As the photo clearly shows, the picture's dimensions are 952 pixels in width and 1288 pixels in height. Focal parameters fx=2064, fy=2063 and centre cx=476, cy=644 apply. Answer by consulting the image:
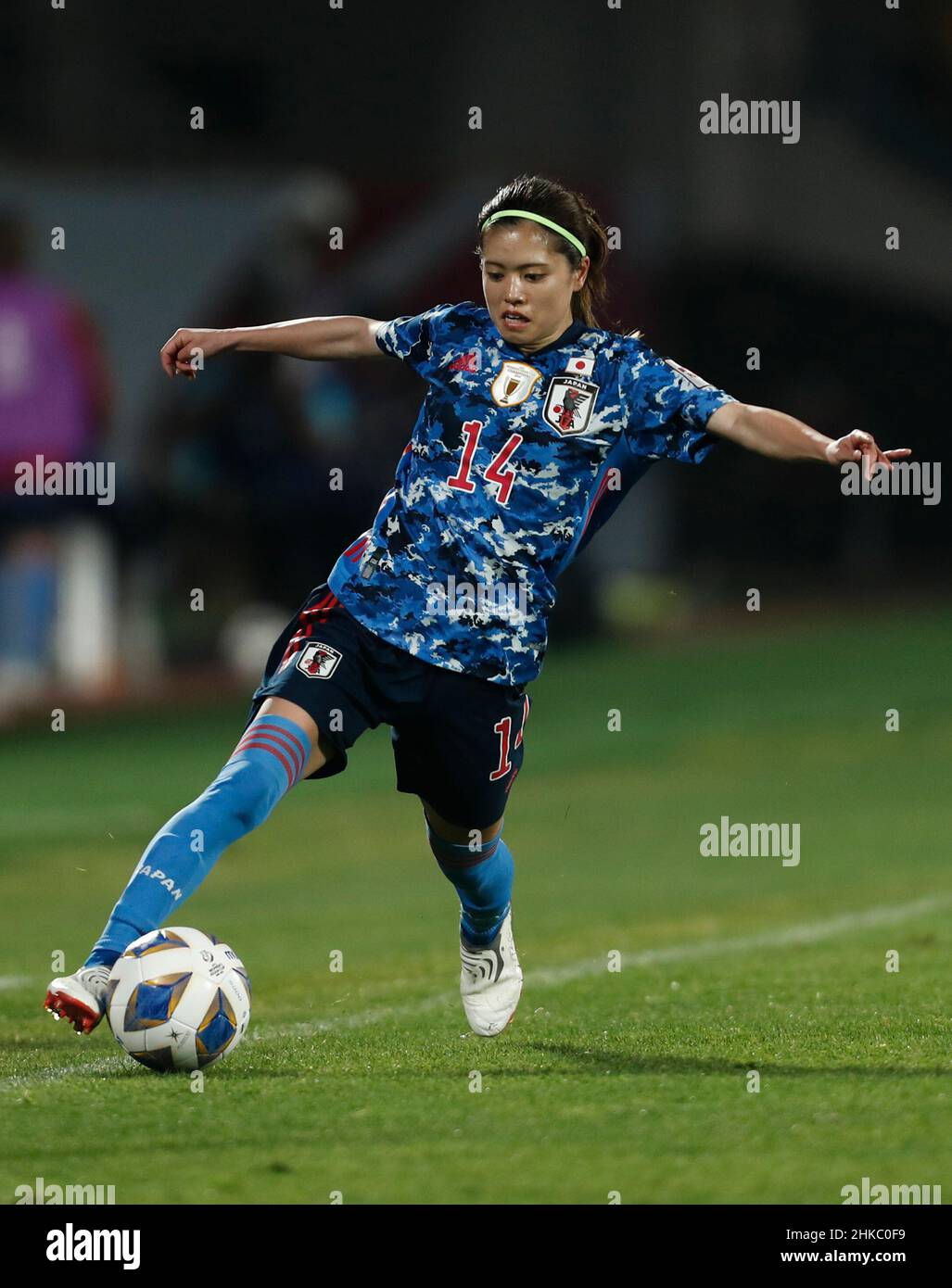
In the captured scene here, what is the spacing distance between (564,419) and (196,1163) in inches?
103

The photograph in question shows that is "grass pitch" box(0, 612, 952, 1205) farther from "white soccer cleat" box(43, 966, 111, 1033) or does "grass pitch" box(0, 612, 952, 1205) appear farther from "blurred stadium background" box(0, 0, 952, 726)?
"blurred stadium background" box(0, 0, 952, 726)

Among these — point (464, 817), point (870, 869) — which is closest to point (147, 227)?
point (870, 869)

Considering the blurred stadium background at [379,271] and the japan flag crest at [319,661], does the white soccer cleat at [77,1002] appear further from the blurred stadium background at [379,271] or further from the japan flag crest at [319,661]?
the blurred stadium background at [379,271]

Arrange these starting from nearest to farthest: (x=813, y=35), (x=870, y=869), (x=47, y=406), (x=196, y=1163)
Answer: (x=196, y=1163) → (x=870, y=869) → (x=47, y=406) → (x=813, y=35)

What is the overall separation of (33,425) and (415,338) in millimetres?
13557

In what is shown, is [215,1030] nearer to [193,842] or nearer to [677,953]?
[193,842]

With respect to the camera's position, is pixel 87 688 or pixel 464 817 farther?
pixel 87 688

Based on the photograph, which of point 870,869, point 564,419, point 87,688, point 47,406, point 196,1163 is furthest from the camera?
point 87,688

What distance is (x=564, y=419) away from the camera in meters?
6.51

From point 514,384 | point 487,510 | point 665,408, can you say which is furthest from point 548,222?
point 487,510

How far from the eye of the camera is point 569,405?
6.52 metres

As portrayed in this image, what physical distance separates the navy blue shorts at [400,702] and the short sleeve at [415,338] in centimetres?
82
